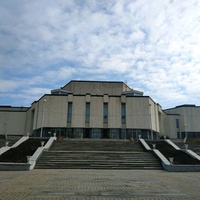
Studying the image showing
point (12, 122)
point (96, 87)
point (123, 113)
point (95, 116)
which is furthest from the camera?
point (96, 87)

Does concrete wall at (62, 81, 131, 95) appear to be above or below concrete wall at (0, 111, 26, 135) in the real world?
above

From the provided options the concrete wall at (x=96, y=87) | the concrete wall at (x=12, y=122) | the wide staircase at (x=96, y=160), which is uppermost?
the concrete wall at (x=96, y=87)

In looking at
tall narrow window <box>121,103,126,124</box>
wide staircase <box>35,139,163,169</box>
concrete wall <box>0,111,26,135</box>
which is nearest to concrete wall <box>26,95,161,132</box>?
tall narrow window <box>121,103,126,124</box>

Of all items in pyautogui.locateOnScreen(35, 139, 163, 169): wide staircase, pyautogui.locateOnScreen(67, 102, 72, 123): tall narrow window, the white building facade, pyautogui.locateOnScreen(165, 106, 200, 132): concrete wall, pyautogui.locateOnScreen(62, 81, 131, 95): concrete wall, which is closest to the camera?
pyautogui.locateOnScreen(35, 139, 163, 169): wide staircase

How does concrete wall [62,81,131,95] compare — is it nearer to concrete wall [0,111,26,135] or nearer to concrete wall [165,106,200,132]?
concrete wall [0,111,26,135]

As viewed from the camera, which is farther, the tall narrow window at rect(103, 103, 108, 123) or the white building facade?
the tall narrow window at rect(103, 103, 108, 123)

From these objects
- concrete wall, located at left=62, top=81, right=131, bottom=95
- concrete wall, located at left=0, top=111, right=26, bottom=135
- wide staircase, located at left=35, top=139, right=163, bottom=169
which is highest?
concrete wall, located at left=62, top=81, right=131, bottom=95

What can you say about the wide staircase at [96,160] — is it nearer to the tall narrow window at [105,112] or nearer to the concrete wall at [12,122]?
the tall narrow window at [105,112]

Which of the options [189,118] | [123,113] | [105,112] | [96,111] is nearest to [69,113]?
[96,111]

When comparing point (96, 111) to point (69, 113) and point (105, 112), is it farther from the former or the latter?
point (69, 113)

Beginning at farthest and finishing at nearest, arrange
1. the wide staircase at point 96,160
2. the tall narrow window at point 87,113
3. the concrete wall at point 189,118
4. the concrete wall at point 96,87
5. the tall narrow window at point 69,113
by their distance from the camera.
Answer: the concrete wall at point 189,118 < the concrete wall at point 96,87 < the tall narrow window at point 87,113 < the tall narrow window at point 69,113 < the wide staircase at point 96,160

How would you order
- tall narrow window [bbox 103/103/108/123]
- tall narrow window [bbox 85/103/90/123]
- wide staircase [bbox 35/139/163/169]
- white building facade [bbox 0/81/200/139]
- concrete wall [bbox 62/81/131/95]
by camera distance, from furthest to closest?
concrete wall [bbox 62/81/131/95]
tall narrow window [bbox 103/103/108/123]
tall narrow window [bbox 85/103/90/123]
white building facade [bbox 0/81/200/139]
wide staircase [bbox 35/139/163/169]

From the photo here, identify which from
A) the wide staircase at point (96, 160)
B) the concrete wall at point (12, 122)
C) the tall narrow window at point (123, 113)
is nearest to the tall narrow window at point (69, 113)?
the tall narrow window at point (123, 113)

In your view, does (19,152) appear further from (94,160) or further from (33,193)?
(33,193)
